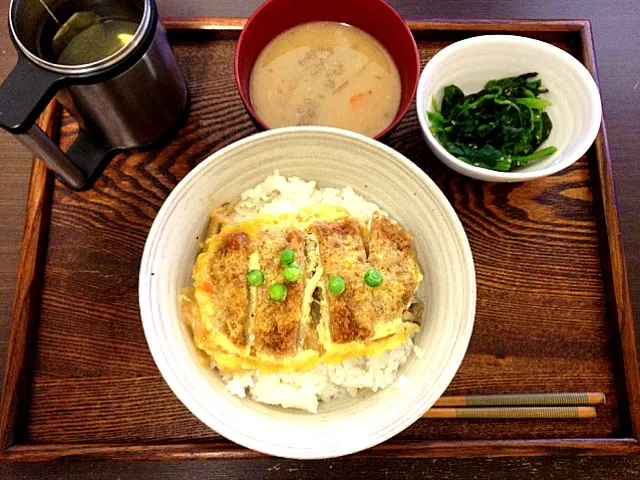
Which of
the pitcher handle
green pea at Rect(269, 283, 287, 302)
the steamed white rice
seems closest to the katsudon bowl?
the steamed white rice

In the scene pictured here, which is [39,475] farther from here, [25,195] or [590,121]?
[590,121]

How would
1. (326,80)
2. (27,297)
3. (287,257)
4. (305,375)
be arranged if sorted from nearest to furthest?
(287,257)
(305,375)
(27,297)
(326,80)

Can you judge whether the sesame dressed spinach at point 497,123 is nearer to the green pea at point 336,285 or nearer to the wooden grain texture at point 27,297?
the green pea at point 336,285

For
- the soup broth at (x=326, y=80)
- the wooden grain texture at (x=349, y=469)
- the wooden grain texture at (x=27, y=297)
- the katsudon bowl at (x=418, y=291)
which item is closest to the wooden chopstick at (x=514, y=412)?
the wooden grain texture at (x=349, y=469)

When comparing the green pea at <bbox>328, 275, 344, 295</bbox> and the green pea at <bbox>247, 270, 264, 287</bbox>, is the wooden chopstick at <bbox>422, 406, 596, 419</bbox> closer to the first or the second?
the green pea at <bbox>328, 275, 344, 295</bbox>

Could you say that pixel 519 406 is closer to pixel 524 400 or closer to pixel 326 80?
pixel 524 400

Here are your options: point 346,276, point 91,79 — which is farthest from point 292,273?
point 91,79
